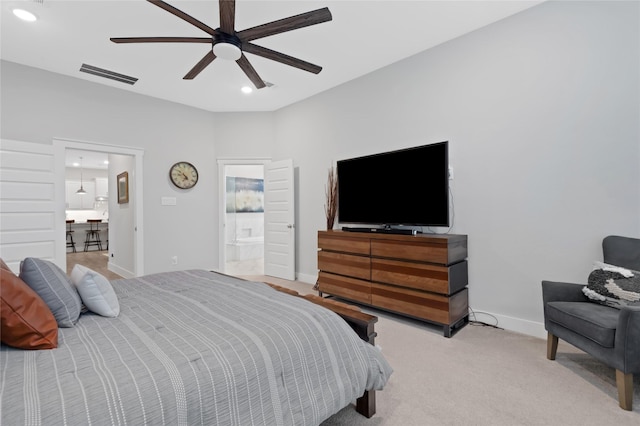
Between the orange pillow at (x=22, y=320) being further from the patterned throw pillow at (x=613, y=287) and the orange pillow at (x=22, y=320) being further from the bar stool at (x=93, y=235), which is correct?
the bar stool at (x=93, y=235)

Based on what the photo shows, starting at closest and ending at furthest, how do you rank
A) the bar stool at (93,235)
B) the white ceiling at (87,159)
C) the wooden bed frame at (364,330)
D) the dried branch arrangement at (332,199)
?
the wooden bed frame at (364,330), the dried branch arrangement at (332,199), the white ceiling at (87,159), the bar stool at (93,235)

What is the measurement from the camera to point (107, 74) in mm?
4027

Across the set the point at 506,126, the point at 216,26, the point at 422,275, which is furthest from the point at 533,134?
the point at 216,26

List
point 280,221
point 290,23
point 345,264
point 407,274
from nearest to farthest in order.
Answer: point 290,23 < point 407,274 < point 345,264 < point 280,221

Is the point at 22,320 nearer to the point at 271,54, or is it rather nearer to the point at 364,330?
the point at 364,330

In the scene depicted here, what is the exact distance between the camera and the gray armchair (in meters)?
1.72

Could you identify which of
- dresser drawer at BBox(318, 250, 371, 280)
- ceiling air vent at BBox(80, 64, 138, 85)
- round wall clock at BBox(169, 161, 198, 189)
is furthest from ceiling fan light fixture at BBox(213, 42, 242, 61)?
round wall clock at BBox(169, 161, 198, 189)

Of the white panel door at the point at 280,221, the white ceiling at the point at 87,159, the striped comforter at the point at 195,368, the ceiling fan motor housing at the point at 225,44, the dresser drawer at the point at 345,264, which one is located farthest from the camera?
the white ceiling at the point at 87,159

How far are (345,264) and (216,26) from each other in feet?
9.36

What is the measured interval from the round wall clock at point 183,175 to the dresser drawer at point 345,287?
2846 millimetres

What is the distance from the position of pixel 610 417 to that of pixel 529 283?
1283 mm

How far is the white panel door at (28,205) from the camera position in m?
3.56

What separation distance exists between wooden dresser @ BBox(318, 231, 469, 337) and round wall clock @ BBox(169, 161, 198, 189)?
2.87 m

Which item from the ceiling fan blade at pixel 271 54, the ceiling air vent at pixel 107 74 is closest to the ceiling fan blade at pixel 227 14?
the ceiling fan blade at pixel 271 54
